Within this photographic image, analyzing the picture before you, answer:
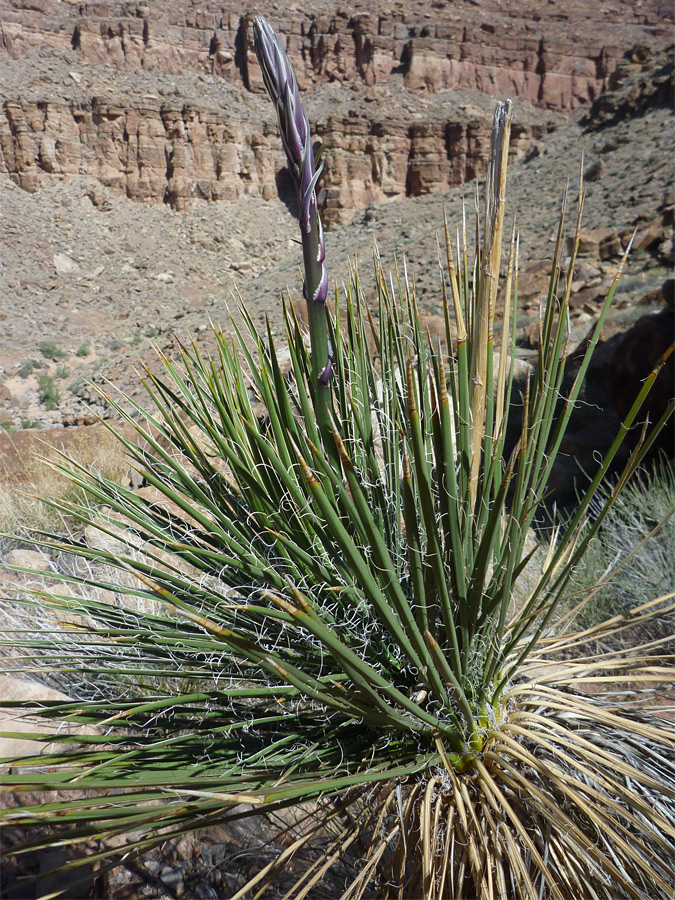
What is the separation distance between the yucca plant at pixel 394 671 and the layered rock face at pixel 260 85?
35408 millimetres

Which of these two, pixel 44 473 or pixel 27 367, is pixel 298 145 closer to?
pixel 44 473

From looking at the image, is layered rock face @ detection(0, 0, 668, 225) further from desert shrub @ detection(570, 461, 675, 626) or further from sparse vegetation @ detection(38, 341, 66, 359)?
desert shrub @ detection(570, 461, 675, 626)

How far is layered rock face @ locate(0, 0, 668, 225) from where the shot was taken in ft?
111

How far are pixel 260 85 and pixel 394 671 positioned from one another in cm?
4469

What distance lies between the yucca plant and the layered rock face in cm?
3541

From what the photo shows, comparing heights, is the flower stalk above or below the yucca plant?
above

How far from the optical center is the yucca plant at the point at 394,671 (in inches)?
36.6

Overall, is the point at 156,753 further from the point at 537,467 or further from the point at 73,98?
the point at 73,98

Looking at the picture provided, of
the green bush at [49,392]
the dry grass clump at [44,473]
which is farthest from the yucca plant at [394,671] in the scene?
the green bush at [49,392]

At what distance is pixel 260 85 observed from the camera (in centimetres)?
3812

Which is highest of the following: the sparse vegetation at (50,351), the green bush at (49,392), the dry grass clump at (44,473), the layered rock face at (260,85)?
the layered rock face at (260,85)

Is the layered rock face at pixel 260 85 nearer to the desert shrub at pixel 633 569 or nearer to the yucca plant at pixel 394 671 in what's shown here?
the desert shrub at pixel 633 569

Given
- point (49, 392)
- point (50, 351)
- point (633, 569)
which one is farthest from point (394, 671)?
point (50, 351)

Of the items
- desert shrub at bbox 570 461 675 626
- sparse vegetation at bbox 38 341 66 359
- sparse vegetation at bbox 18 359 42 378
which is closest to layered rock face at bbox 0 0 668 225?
sparse vegetation at bbox 38 341 66 359
